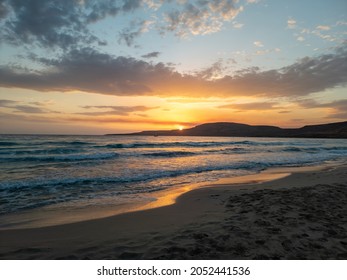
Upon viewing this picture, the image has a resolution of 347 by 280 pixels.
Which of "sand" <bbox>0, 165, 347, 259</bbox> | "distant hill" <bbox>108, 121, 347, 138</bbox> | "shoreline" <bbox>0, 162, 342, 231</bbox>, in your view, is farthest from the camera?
"distant hill" <bbox>108, 121, 347, 138</bbox>

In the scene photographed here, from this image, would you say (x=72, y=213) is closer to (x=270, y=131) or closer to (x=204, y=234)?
(x=204, y=234)

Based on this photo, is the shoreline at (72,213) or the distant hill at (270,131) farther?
the distant hill at (270,131)

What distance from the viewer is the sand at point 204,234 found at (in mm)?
4262

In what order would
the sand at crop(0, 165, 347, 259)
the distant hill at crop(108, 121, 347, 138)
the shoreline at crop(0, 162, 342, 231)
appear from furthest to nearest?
the distant hill at crop(108, 121, 347, 138)
the shoreline at crop(0, 162, 342, 231)
the sand at crop(0, 165, 347, 259)

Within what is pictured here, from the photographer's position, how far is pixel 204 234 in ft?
16.8

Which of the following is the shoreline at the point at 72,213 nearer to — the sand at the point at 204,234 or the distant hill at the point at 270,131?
the sand at the point at 204,234

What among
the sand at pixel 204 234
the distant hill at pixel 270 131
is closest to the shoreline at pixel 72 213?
the sand at pixel 204 234

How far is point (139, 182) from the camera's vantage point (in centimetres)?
1237

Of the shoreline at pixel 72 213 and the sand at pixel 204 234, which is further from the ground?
the sand at pixel 204 234

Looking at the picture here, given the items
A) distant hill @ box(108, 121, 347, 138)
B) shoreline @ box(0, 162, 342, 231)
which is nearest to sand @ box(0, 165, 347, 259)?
shoreline @ box(0, 162, 342, 231)

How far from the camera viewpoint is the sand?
4.26 meters

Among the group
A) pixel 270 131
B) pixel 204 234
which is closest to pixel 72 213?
pixel 204 234

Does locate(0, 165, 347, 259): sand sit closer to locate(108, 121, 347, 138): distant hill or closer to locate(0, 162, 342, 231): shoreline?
locate(0, 162, 342, 231): shoreline

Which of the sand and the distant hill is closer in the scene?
the sand
